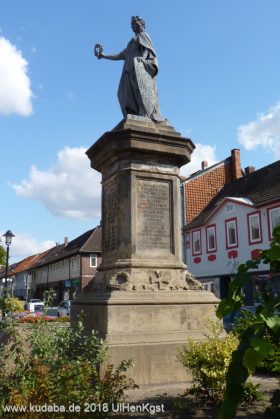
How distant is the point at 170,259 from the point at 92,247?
160 feet

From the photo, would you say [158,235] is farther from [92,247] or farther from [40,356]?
[92,247]

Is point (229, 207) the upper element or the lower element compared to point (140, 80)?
upper

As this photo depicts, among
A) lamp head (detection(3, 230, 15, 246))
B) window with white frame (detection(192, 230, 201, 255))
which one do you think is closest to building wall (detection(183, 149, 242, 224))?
window with white frame (detection(192, 230, 201, 255))

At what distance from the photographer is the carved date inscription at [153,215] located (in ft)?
26.2

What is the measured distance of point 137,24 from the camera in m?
9.48

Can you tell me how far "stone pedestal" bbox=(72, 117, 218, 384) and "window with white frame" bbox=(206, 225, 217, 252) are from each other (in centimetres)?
2426

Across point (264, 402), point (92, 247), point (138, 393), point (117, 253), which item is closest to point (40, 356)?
point (138, 393)

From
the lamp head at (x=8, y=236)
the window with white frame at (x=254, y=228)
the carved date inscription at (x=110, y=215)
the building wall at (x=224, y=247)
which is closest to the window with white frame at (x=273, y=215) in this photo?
the building wall at (x=224, y=247)

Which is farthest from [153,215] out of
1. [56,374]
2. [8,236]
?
[8,236]

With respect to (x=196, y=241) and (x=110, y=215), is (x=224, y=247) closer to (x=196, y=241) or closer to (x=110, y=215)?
(x=196, y=241)

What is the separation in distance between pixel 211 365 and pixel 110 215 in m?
4.03

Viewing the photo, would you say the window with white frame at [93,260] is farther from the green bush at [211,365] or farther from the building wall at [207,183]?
the green bush at [211,365]

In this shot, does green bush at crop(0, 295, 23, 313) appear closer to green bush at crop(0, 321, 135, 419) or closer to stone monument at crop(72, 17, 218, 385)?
green bush at crop(0, 321, 135, 419)

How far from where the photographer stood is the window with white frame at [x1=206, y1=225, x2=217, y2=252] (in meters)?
32.4
